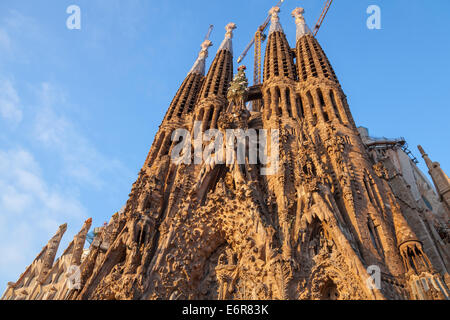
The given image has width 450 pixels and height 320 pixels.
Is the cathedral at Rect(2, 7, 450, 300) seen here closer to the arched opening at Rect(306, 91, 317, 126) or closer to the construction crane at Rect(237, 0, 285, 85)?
the arched opening at Rect(306, 91, 317, 126)

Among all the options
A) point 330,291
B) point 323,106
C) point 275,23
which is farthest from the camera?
point 275,23

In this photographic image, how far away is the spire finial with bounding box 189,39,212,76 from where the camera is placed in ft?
102

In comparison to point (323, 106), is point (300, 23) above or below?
above

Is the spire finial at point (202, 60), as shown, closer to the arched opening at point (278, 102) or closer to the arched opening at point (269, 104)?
the arched opening at point (269, 104)

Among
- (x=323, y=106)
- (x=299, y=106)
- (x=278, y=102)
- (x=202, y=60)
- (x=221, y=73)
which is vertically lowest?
(x=323, y=106)

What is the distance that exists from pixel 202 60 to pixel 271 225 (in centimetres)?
2354

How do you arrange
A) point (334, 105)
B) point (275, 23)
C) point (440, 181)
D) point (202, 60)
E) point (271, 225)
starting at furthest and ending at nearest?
point (275, 23) < point (202, 60) < point (440, 181) < point (334, 105) < point (271, 225)

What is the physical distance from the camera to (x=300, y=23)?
31.0 metres

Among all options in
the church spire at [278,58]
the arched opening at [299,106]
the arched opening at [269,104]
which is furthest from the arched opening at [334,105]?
the church spire at [278,58]

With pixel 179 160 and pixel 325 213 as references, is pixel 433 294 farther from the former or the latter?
pixel 179 160

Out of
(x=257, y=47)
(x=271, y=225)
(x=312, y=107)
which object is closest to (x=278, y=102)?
(x=312, y=107)

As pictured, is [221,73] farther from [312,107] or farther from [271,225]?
[271,225]

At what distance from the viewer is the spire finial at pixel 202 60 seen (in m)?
31.1
